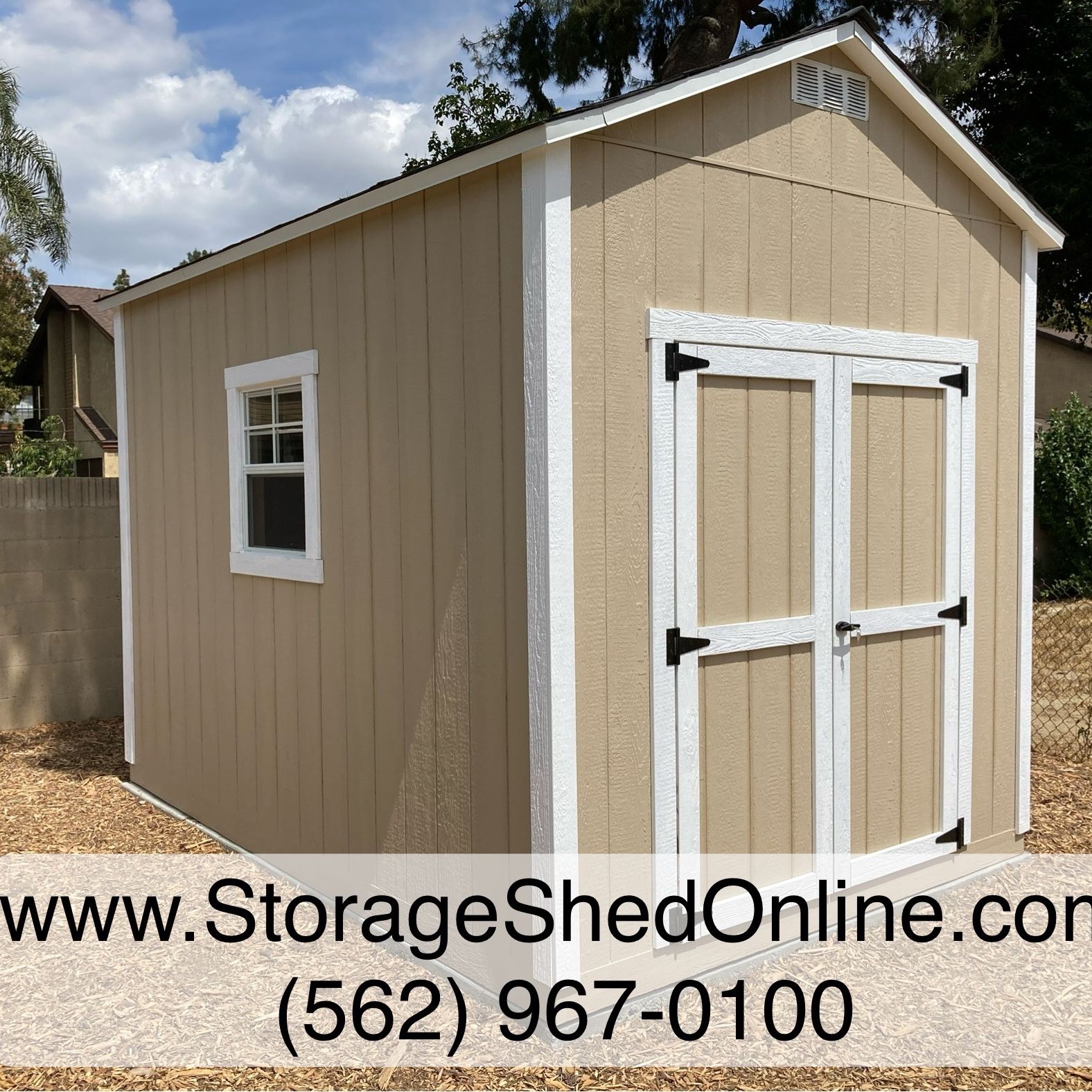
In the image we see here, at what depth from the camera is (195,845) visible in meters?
5.13

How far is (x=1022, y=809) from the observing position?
15.9 ft

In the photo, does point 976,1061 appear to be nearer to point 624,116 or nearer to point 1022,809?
point 1022,809

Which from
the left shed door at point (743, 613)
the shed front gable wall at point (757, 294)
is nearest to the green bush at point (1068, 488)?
the shed front gable wall at point (757, 294)

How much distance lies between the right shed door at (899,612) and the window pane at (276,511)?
220cm

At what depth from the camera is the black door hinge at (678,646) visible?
3578 mm

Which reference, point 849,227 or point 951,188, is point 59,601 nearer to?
point 849,227

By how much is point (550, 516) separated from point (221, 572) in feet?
7.95

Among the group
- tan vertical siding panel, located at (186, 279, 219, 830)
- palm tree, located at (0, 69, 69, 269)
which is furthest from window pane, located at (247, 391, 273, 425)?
palm tree, located at (0, 69, 69, 269)

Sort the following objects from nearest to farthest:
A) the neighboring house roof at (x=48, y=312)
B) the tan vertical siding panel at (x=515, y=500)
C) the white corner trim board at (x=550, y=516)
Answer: the white corner trim board at (x=550, y=516) → the tan vertical siding panel at (x=515, y=500) → the neighboring house roof at (x=48, y=312)

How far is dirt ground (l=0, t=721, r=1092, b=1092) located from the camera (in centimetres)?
313

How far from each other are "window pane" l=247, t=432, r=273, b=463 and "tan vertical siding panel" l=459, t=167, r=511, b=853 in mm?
1536

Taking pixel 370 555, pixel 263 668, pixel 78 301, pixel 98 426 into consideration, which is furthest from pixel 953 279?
pixel 78 301

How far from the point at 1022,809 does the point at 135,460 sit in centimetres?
480

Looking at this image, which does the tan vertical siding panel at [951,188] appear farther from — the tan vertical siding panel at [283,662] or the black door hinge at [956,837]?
the tan vertical siding panel at [283,662]
